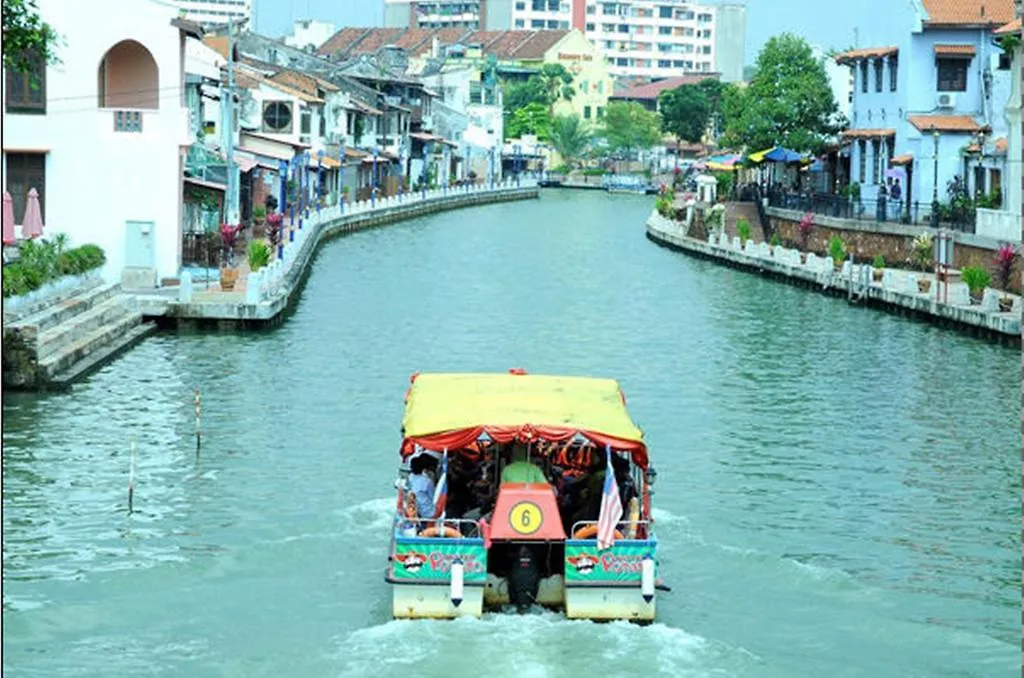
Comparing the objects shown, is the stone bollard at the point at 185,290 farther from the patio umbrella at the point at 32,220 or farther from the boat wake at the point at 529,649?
the boat wake at the point at 529,649

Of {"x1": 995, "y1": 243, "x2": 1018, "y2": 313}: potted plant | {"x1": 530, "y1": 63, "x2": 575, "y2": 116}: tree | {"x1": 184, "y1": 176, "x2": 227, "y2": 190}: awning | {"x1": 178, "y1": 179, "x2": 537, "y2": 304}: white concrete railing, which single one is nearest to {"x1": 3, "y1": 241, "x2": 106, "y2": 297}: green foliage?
{"x1": 178, "y1": 179, "x2": 537, "y2": 304}: white concrete railing

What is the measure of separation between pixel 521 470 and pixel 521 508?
0.81 metres

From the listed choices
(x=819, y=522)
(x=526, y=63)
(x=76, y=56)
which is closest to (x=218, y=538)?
(x=819, y=522)

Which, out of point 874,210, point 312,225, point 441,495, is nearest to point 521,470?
point 441,495

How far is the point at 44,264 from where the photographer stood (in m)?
42.8

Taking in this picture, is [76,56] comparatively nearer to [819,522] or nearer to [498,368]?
[498,368]

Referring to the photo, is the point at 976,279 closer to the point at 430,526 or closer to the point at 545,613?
the point at 430,526

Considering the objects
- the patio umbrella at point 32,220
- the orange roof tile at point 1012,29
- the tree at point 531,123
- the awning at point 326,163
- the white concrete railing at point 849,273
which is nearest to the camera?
the patio umbrella at point 32,220

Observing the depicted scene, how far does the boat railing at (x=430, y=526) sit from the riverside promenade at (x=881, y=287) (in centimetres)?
2555

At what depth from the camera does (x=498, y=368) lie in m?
44.2

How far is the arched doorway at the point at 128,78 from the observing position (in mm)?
53312

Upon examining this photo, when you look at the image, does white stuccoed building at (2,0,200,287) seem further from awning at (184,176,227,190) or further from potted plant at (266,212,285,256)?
potted plant at (266,212,285,256)

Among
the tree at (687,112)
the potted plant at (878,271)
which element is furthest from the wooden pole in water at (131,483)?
the tree at (687,112)

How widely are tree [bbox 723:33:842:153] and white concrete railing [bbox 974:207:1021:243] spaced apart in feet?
90.1
